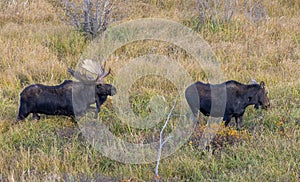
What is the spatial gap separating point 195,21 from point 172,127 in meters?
5.03

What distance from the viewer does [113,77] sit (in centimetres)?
843

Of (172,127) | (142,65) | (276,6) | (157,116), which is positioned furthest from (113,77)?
(276,6)

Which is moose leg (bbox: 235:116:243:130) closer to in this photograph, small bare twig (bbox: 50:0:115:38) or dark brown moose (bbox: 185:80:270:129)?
dark brown moose (bbox: 185:80:270:129)

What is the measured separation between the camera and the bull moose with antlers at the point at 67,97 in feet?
22.0

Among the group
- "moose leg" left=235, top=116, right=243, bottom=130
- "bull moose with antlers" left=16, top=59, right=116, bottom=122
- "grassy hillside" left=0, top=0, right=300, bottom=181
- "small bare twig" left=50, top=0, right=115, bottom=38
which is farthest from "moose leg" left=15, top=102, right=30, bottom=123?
"small bare twig" left=50, top=0, right=115, bottom=38

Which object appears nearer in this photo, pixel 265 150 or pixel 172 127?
pixel 265 150

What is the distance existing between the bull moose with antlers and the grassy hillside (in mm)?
198

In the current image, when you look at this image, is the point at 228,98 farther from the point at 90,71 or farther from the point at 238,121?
the point at 90,71

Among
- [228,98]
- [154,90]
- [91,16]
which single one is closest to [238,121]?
[228,98]

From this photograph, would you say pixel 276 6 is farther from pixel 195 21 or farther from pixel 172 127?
pixel 172 127

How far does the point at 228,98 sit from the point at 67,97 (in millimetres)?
2301

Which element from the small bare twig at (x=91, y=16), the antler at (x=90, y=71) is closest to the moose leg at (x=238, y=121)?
the antler at (x=90, y=71)

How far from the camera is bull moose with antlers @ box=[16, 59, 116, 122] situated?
669cm

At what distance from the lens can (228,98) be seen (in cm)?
658
